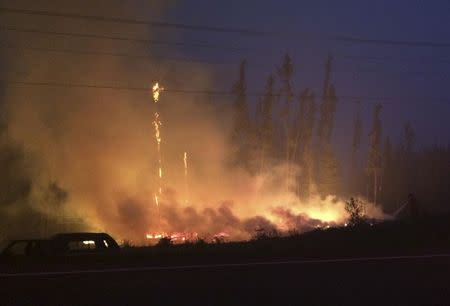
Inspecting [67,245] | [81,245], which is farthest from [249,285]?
[81,245]

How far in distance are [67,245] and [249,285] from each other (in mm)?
6624

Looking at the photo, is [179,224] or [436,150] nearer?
[179,224]

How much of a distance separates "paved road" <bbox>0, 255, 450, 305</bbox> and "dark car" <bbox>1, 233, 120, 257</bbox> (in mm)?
3578

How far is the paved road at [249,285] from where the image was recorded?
8.34 meters

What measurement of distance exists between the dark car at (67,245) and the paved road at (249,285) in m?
3.58

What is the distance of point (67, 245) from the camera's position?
1445 centimetres

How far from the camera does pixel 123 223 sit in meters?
52.6

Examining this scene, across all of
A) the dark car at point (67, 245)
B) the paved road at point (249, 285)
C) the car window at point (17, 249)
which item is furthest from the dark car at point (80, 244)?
the paved road at point (249, 285)

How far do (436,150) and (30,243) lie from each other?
88.4m

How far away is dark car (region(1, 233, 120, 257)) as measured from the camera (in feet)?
46.5

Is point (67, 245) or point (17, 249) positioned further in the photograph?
point (17, 249)

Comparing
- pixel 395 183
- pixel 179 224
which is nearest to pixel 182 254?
pixel 179 224

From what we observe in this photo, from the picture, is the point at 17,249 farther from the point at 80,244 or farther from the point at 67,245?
the point at 67,245

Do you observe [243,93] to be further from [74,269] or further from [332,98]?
[74,269]
